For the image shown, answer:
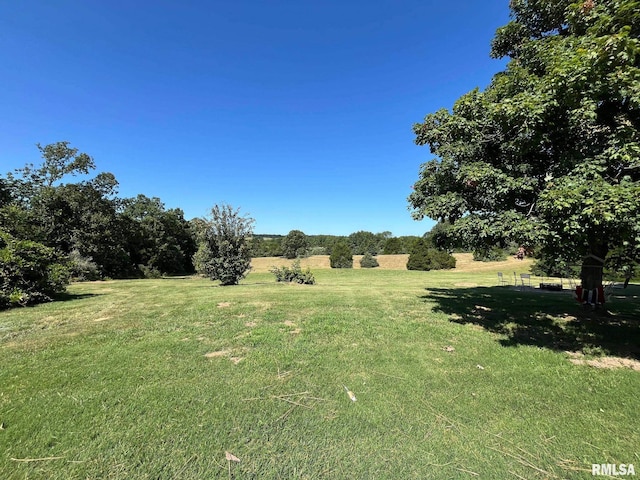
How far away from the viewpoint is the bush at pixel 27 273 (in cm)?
786

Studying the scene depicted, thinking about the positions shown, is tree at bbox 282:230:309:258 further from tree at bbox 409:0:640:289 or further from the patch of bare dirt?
the patch of bare dirt

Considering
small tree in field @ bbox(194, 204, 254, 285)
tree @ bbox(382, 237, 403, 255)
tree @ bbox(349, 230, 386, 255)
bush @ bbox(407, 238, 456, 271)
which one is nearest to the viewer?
small tree in field @ bbox(194, 204, 254, 285)

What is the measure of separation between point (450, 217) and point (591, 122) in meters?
2.51

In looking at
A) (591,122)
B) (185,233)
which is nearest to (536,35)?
(591,122)

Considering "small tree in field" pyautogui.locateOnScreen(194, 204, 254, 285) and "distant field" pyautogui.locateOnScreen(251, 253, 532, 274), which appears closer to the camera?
"small tree in field" pyautogui.locateOnScreen(194, 204, 254, 285)

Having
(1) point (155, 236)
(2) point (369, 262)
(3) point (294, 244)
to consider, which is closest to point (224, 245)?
(2) point (369, 262)

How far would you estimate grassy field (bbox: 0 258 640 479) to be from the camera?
238 cm

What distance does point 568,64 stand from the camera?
3.88 m

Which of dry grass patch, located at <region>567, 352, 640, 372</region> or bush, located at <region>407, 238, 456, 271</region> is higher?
bush, located at <region>407, 238, 456, 271</region>

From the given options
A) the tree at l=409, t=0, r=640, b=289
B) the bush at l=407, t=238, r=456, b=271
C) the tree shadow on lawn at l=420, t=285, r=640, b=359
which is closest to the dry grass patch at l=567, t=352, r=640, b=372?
the tree shadow on lawn at l=420, t=285, r=640, b=359

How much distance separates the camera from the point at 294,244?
53.6m

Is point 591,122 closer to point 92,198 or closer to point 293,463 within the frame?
point 293,463

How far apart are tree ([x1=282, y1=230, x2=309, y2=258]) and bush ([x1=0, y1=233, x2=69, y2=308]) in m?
41.6

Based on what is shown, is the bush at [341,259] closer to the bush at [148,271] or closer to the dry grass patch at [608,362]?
the bush at [148,271]
